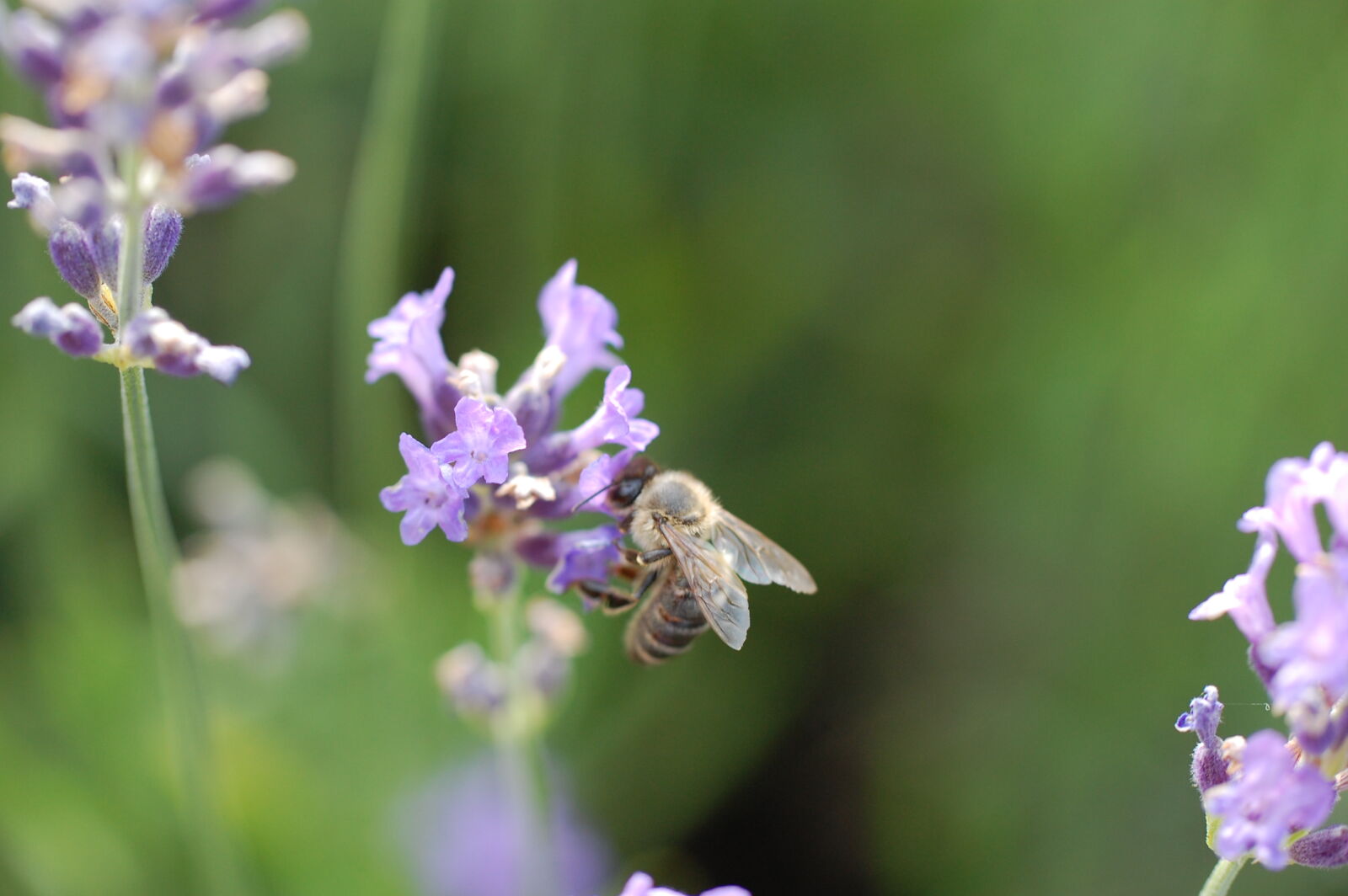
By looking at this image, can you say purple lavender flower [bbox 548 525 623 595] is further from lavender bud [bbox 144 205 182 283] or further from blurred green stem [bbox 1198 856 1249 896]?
blurred green stem [bbox 1198 856 1249 896]

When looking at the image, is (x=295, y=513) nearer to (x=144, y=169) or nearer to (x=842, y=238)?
(x=842, y=238)

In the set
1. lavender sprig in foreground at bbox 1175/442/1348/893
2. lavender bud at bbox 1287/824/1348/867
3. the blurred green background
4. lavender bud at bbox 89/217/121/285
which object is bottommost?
lavender bud at bbox 1287/824/1348/867

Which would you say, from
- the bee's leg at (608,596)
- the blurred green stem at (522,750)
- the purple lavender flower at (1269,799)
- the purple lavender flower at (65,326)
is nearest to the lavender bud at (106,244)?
the purple lavender flower at (65,326)

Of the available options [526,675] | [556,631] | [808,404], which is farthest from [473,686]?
[808,404]

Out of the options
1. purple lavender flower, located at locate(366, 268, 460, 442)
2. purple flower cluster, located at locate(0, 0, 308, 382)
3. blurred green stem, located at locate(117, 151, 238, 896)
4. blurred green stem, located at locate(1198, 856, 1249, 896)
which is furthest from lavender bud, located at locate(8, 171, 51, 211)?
blurred green stem, located at locate(1198, 856, 1249, 896)

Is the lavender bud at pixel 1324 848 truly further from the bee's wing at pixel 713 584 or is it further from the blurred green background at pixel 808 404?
the blurred green background at pixel 808 404

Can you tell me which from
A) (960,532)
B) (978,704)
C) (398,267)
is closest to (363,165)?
(398,267)

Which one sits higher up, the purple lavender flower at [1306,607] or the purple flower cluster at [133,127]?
the purple flower cluster at [133,127]
